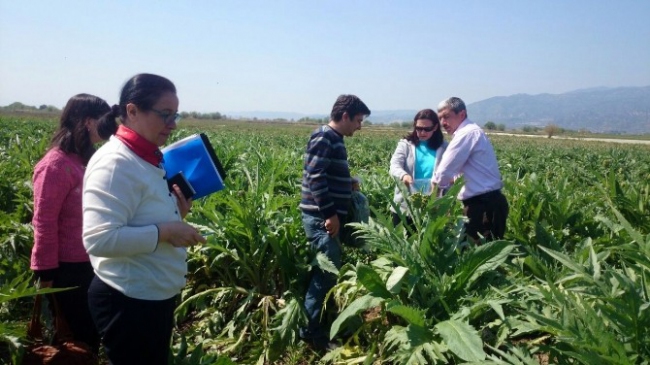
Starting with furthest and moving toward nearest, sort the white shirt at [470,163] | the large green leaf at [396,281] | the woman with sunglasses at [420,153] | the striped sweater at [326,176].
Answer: the woman with sunglasses at [420,153], the white shirt at [470,163], the striped sweater at [326,176], the large green leaf at [396,281]

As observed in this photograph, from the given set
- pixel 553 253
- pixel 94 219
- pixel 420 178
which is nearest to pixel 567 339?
pixel 553 253

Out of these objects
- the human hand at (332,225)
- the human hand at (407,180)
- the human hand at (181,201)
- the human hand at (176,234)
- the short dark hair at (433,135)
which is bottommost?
the human hand at (332,225)

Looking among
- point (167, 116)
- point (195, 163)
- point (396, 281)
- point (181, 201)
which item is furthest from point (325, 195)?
point (167, 116)

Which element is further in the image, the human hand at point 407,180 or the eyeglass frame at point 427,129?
the eyeglass frame at point 427,129

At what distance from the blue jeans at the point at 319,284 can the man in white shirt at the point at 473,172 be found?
1.14 m

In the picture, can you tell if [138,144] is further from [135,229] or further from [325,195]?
[325,195]

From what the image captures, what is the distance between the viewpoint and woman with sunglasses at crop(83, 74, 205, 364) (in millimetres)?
1769

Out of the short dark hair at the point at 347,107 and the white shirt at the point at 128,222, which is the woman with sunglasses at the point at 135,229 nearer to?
the white shirt at the point at 128,222

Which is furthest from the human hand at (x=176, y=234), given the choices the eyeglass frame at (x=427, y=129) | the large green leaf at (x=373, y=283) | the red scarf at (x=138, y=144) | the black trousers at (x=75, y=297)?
the eyeglass frame at (x=427, y=129)

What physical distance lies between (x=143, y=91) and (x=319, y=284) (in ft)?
6.73

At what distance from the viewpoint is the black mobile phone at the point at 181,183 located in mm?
2129

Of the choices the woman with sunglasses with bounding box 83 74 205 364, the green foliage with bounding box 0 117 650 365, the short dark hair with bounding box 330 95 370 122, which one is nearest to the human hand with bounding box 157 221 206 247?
the woman with sunglasses with bounding box 83 74 205 364

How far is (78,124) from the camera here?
2.67 m

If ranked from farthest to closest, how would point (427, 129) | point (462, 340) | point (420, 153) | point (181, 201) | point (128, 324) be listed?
1. point (420, 153)
2. point (427, 129)
3. point (181, 201)
4. point (462, 340)
5. point (128, 324)
